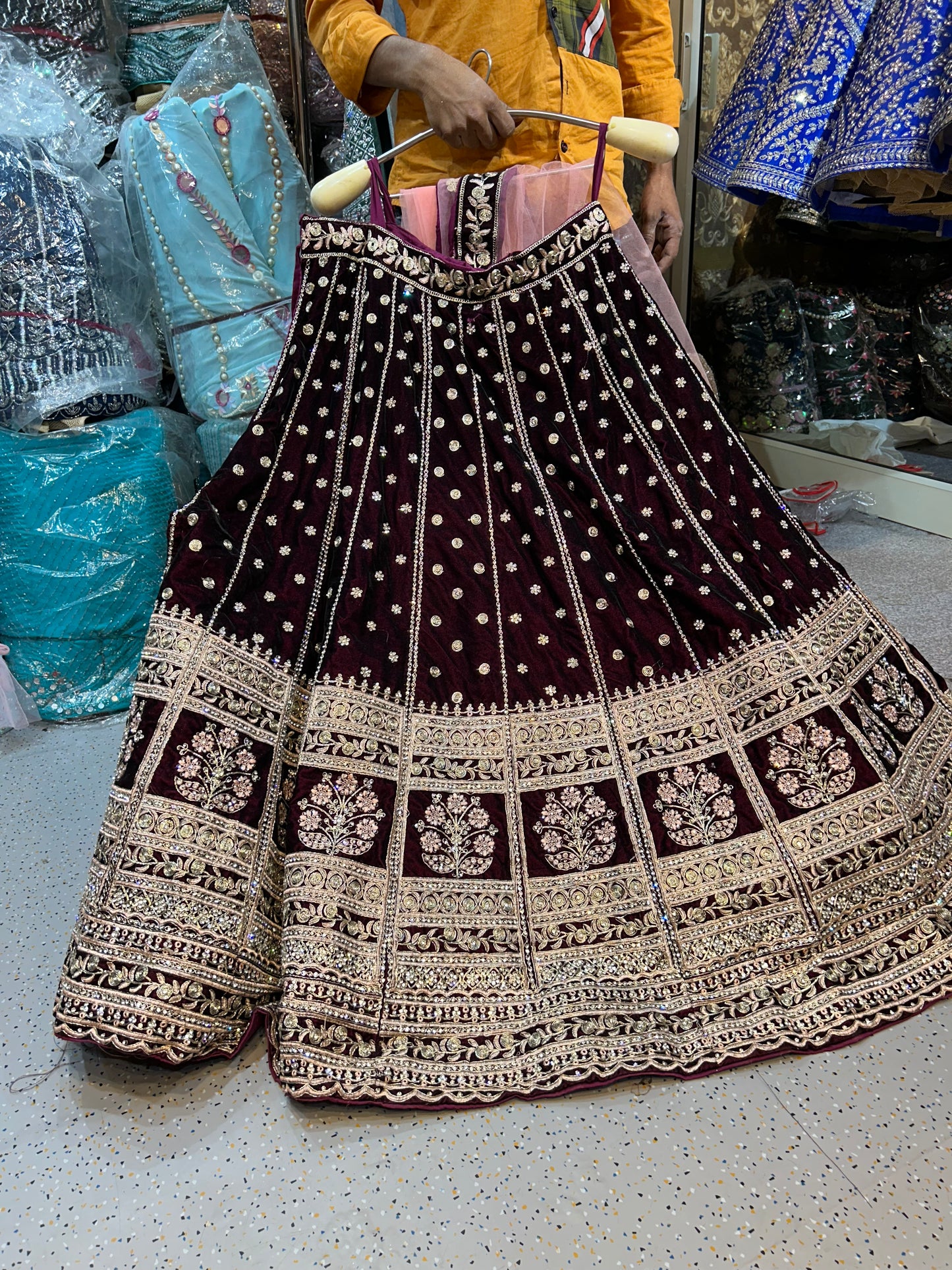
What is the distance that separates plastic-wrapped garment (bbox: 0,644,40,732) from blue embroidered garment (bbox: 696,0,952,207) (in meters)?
1.96

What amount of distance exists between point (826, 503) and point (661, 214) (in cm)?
135

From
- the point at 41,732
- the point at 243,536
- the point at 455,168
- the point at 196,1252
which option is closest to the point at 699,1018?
the point at 196,1252

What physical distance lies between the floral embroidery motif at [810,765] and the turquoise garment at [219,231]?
1305 millimetres

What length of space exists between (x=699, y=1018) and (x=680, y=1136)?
12 centimetres

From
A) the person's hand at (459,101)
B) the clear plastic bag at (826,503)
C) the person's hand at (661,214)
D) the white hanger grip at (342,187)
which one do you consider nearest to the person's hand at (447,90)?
the person's hand at (459,101)

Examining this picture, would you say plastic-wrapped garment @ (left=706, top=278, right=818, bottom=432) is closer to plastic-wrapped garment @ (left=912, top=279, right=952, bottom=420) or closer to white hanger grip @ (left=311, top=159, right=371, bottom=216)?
plastic-wrapped garment @ (left=912, top=279, right=952, bottom=420)

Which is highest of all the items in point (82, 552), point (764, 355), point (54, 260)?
point (54, 260)

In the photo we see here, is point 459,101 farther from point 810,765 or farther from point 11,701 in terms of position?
point 11,701

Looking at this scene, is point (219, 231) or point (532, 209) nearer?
point (532, 209)

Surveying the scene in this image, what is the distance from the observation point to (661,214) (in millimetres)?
1365

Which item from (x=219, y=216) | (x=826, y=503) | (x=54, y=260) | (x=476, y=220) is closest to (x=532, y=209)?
(x=476, y=220)

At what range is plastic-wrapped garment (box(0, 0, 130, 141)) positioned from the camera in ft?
5.75

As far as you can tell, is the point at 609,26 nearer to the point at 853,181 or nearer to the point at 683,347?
the point at 683,347

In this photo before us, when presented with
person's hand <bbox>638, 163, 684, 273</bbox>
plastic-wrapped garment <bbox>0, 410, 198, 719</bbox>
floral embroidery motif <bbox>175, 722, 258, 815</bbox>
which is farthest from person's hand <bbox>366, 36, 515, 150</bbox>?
plastic-wrapped garment <bbox>0, 410, 198, 719</bbox>
